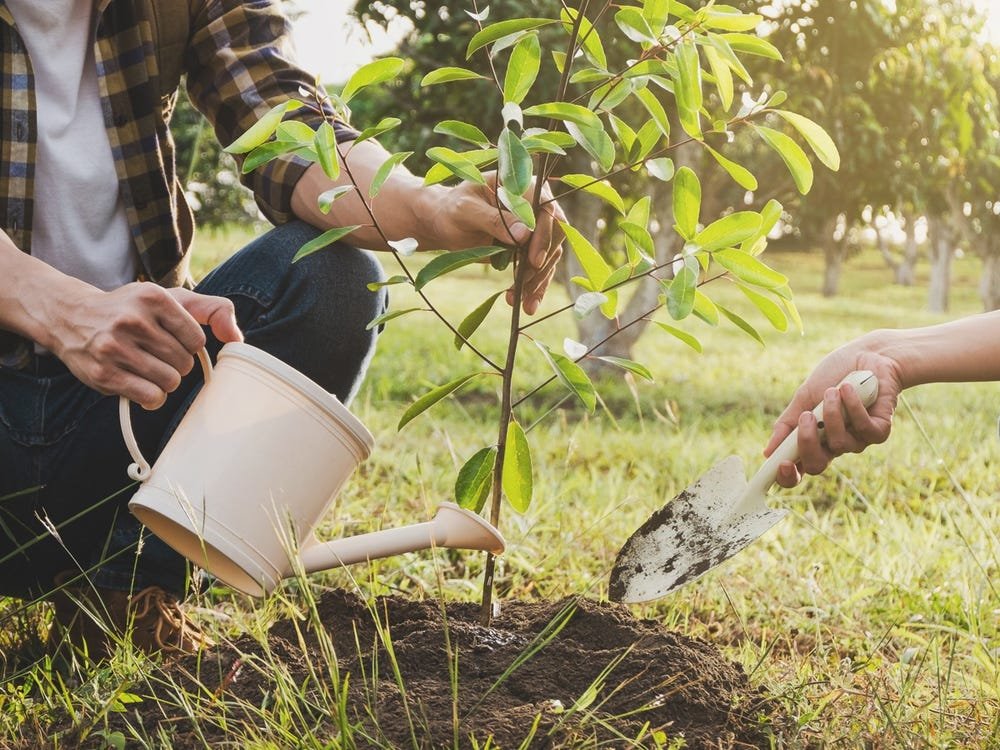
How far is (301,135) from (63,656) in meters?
0.98

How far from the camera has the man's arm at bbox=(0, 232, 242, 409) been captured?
1259 mm

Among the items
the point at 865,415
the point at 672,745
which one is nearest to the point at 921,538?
the point at 865,415

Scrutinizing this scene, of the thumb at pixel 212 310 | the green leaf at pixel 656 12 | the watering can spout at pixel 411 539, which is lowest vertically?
the watering can spout at pixel 411 539

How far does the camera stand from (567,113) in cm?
115

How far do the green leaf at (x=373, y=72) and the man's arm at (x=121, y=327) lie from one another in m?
0.36

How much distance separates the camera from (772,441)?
1.65 meters

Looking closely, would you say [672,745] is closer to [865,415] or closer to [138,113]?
[865,415]

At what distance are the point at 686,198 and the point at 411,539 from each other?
1.84ft

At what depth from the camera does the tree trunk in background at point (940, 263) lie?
2095 centimetres

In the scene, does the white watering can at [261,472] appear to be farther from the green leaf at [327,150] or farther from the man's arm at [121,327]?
the green leaf at [327,150]

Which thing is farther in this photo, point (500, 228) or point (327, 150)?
point (500, 228)

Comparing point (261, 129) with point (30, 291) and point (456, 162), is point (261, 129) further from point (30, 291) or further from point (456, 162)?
point (30, 291)

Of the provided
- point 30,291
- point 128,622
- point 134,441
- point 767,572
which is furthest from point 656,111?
point 767,572

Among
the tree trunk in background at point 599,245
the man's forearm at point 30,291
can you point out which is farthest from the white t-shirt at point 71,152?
the tree trunk in background at point 599,245
